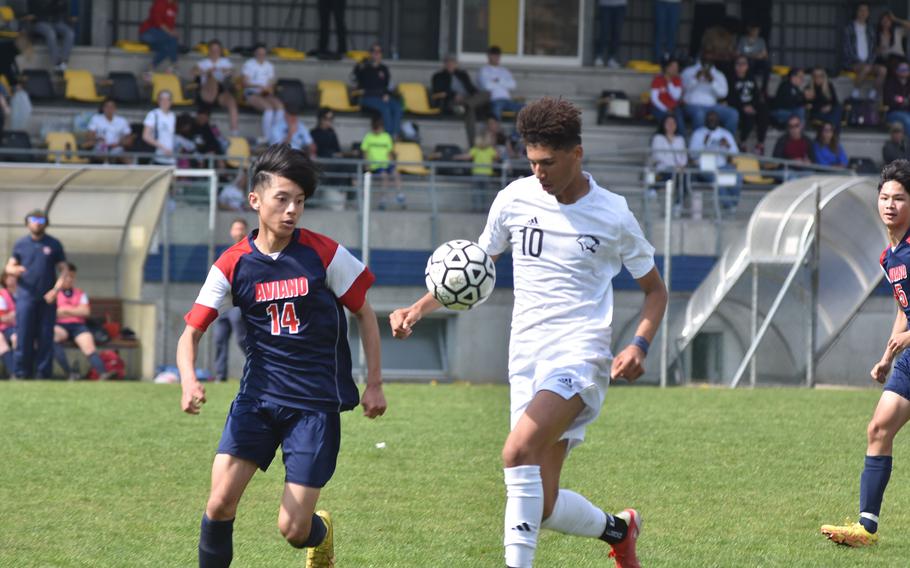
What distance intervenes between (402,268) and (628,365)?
46.3ft

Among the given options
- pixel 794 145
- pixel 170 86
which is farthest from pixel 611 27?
pixel 170 86

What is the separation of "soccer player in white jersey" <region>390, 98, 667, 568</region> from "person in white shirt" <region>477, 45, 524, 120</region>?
18.3 metres

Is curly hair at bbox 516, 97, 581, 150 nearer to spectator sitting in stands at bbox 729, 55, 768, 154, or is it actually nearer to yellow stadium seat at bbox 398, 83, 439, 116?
yellow stadium seat at bbox 398, 83, 439, 116

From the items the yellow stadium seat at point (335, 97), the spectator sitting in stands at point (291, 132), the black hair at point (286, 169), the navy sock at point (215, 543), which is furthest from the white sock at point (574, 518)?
the yellow stadium seat at point (335, 97)

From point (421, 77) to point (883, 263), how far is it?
1876 centimetres

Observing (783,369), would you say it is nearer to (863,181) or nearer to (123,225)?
(863,181)

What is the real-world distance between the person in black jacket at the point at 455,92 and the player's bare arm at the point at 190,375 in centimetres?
1838

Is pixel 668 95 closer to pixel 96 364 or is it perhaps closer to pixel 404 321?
pixel 96 364

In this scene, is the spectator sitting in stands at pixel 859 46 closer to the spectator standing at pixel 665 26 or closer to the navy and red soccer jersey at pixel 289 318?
the spectator standing at pixel 665 26

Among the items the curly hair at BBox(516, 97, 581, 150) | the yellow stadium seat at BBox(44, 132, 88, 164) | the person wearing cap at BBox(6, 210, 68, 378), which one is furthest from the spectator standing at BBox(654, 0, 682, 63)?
the curly hair at BBox(516, 97, 581, 150)

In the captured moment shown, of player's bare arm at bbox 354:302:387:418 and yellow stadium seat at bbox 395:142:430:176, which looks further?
yellow stadium seat at bbox 395:142:430:176

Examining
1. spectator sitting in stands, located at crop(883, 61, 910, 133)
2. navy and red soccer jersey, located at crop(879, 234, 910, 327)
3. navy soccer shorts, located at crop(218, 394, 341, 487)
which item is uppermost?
spectator sitting in stands, located at crop(883, 61, 910, 133)

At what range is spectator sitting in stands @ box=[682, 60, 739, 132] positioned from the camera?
2397 cm

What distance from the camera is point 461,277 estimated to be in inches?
237
